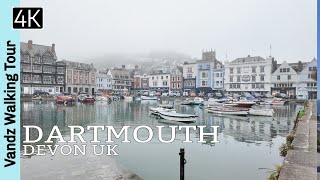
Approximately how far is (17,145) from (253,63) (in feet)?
99.3

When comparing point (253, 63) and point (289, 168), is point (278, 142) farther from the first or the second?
point (253, 63)

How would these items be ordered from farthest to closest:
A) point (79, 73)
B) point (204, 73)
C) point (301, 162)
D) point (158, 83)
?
point (158, 83)
point (204, 73)
point (79, 73)
point (301, 162)

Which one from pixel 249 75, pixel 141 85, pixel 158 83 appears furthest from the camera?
pixel 249 75

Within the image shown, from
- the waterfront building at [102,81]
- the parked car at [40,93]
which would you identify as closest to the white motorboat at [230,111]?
the waterfront building at [102,81]

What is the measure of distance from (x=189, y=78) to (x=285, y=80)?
1019 centimetres

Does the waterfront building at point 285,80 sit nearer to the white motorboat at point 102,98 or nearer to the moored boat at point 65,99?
the white motorboat at point 102,98

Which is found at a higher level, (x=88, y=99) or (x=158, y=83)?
(x=158, y=83)

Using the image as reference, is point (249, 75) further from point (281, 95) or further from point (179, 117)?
point (179, 117)

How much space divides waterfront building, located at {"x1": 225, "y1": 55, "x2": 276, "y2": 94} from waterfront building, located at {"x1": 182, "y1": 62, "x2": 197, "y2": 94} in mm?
3634

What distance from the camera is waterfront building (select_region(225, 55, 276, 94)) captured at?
3028cm

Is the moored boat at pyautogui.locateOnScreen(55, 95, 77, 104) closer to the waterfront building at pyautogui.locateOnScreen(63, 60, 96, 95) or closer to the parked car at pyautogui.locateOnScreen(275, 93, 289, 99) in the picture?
the waterfront building at pyautogui.locateOnScreen(63, 60, 96, 95)

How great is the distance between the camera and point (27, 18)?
3334 millimetres

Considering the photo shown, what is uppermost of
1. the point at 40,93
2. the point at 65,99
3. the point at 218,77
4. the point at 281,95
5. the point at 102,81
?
the point at 218,77

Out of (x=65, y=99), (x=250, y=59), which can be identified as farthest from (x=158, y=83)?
(x=250, y=59)
